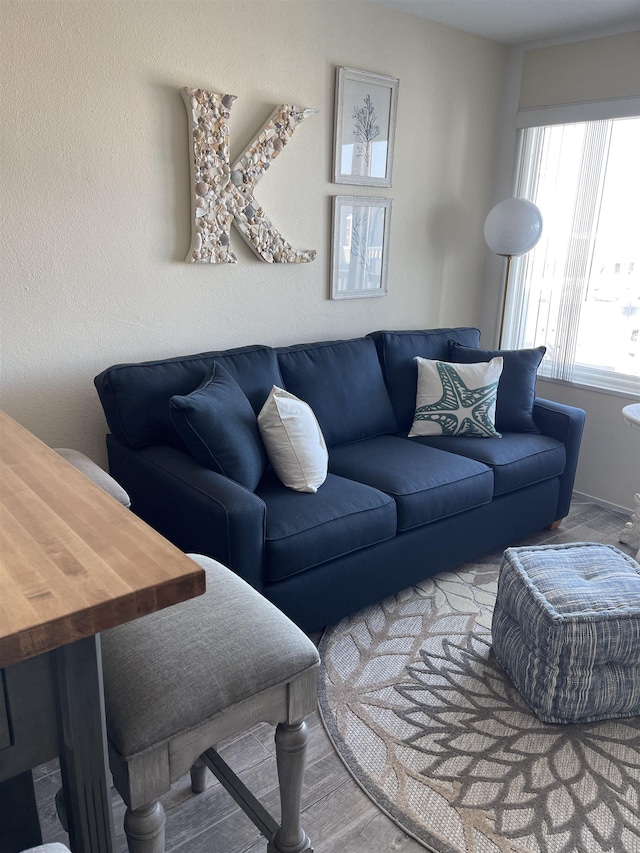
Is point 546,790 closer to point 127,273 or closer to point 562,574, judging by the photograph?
point 562,574

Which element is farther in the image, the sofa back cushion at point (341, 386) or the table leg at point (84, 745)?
the sofa back cushion at point (341, 386)

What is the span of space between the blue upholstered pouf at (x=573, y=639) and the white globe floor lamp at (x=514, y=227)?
1.89 meters

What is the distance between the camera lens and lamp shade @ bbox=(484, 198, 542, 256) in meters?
3.34

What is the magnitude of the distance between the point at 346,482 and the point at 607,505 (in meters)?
1.89

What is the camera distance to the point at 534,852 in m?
1.57

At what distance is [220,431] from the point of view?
86.8 inches

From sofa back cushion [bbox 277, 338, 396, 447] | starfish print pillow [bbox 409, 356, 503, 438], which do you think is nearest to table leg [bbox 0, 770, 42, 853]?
sofa back cushion [bbox 277, 338, 396, 447]

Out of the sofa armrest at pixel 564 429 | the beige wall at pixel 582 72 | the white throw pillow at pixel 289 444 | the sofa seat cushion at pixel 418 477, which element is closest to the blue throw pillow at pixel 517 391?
the sofa armrest at pixel 564 429

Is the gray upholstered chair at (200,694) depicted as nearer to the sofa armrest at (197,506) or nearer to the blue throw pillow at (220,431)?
the sofa armrest at (197,506)

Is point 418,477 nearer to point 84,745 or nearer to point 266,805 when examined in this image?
point 266,805

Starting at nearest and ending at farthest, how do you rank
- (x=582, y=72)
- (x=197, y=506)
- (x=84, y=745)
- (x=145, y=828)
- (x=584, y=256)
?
(x=84, y=745), (x=145, y=828), (x=197, y=506), (x=582, y=72), (x=584, y=256)

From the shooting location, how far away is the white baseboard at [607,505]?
354 centimetres

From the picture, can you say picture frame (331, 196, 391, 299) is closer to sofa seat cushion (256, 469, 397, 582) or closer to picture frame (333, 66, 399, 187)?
picture frame (333, 66, 399, 187)

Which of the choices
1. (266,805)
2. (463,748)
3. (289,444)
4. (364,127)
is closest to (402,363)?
(289,444)
